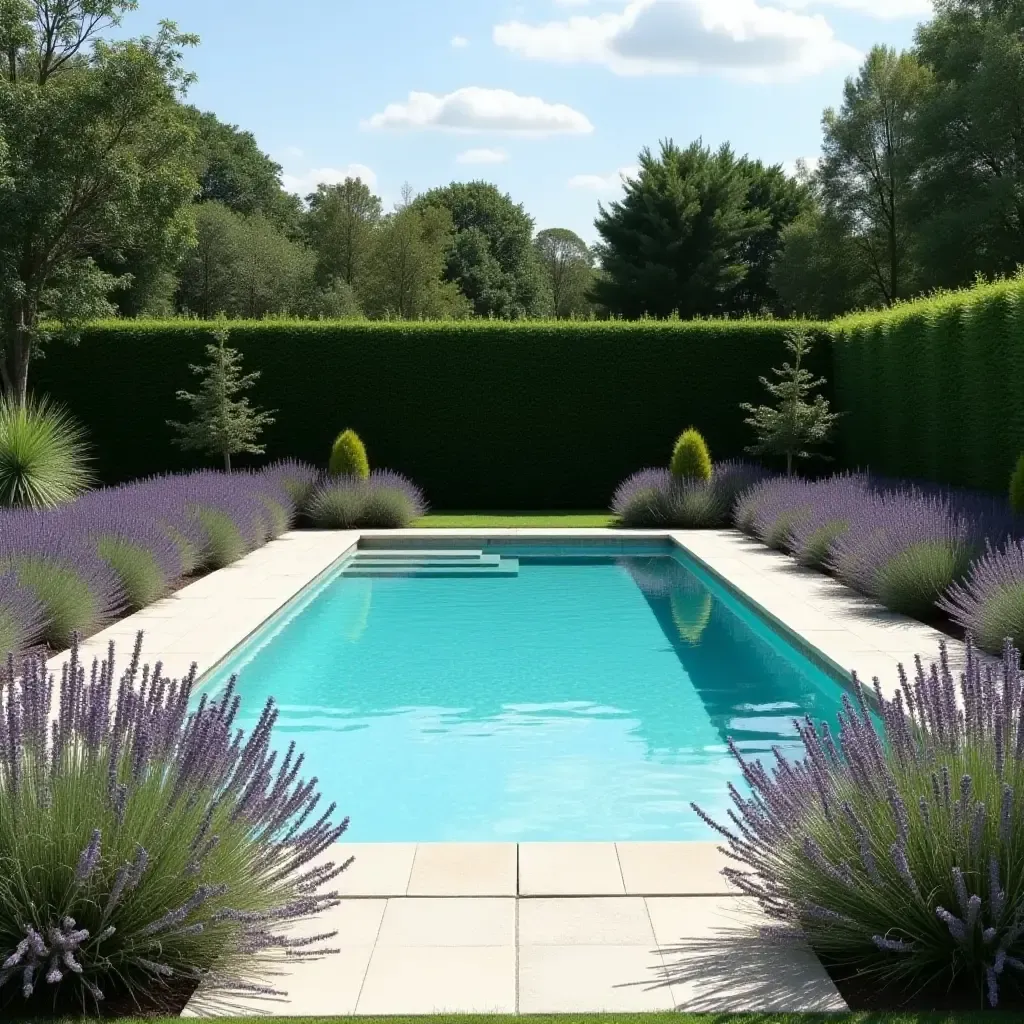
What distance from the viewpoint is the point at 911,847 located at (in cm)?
321

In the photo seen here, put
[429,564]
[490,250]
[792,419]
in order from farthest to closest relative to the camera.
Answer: [490,250], [792,419], [429,564]

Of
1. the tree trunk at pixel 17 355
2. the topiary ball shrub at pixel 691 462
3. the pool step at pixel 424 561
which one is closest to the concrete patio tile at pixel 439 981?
the pool step at pixel 424 561

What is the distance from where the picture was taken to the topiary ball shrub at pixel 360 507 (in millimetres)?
15617

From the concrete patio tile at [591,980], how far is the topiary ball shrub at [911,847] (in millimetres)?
374

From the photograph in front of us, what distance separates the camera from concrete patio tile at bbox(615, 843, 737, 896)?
3.94 meters

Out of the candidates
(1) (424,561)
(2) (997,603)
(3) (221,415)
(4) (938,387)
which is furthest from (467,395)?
(2) (997,603)

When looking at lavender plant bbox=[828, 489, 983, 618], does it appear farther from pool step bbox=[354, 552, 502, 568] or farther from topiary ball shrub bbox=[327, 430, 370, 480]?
topiary ball shrub bbox=[327, 430, 370, 480]

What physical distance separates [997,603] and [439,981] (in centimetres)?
512

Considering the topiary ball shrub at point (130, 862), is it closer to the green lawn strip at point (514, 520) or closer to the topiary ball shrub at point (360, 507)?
the green lawn strip at point (514, 520)

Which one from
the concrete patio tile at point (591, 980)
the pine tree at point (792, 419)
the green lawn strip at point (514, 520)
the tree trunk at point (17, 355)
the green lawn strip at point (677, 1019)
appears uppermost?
the tree trunk at point (17, 355)

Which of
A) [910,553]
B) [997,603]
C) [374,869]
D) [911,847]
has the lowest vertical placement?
[374,869]

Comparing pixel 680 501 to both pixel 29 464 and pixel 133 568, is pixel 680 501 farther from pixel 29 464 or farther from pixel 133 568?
pixel 133 568

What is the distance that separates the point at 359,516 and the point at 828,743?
1257cm

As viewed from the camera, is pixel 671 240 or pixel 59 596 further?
pixel 671 240
